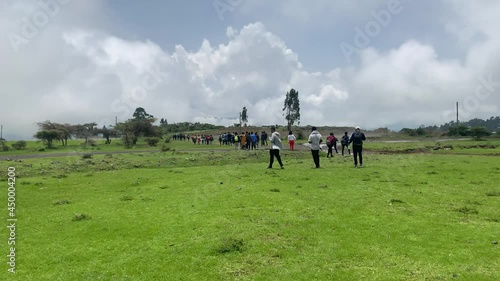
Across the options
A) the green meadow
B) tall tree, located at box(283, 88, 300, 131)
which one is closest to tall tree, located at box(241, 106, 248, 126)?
tall tree, located at box(283, 88, 300, 131)

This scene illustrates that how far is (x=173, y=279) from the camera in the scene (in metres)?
6.18

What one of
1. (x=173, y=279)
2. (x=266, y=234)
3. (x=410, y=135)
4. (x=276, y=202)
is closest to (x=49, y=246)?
(x=173, y=279)

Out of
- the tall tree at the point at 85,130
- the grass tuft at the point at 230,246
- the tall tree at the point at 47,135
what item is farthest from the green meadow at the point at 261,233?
the tall tree at the point at 85,130

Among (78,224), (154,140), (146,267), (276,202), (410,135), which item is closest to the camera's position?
(146,267)

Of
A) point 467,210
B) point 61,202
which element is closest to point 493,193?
point 467,210

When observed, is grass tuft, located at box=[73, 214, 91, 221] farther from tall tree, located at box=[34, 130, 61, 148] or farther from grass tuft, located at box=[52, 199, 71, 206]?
tall tree, located at box=[34, 130, 61, 148]

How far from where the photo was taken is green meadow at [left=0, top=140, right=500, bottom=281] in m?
6.48

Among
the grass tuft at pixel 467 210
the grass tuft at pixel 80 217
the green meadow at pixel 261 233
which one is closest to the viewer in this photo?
the green meadow at pixel 261 233

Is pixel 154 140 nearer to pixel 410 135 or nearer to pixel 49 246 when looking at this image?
pixel 49 246

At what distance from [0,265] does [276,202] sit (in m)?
7.01

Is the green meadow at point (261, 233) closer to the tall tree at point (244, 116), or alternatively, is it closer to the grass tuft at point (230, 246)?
the grass tuft at point (230, 246)

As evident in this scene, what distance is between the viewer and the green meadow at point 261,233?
6484 millimetres

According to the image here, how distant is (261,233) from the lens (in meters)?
8.30

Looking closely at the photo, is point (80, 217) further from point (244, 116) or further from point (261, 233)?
point (244, 116)
